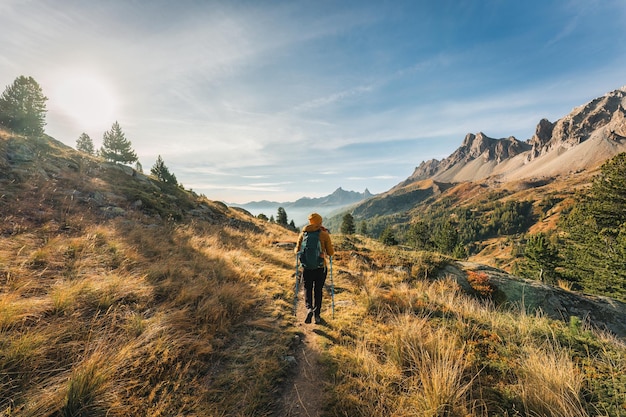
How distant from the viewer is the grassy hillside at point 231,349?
3.05m

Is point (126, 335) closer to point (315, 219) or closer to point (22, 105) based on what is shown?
point (315, 219)

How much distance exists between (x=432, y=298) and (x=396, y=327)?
262 centimetres

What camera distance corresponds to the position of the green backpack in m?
6.28

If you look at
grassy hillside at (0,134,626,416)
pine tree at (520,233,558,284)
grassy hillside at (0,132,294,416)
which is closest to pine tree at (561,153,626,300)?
pine tree at (520,233,558,284)

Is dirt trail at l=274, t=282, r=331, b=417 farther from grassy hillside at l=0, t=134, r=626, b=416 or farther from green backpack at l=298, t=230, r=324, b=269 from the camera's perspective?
green backpack at l=298, t=230, r=324, b=269

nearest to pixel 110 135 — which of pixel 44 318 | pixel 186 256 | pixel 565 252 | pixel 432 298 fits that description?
pixel 186 256

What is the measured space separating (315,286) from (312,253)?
0.85 metres

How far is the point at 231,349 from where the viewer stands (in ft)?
14.8

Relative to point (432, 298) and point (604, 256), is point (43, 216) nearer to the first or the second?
point (432, 298)

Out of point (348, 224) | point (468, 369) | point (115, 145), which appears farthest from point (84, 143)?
point (468, 369)

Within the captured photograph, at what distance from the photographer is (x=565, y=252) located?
53375mm

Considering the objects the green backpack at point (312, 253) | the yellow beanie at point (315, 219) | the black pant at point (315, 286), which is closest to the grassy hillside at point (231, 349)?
the black pant at point (315, 286)

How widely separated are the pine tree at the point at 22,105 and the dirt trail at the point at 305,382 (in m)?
59.5

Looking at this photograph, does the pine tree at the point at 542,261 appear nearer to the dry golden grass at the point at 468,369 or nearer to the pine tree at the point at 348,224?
the pine tree at the point at 348,224
